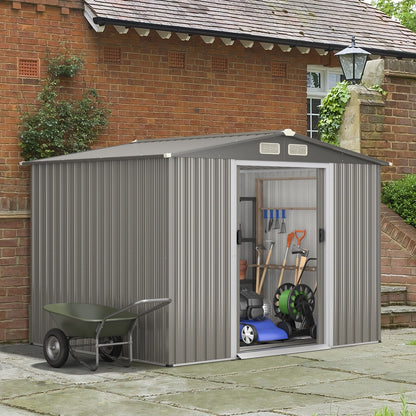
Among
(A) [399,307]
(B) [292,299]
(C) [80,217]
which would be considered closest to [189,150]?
(C) [80,217]

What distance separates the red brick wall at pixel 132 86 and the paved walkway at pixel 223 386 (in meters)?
2.15

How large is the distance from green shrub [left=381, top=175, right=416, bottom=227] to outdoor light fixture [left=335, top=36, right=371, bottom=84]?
5.92 feet

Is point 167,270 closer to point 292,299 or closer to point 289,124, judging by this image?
point 292,299

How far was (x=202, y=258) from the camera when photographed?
11453 millimetres

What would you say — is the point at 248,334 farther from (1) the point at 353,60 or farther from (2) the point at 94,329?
(1) the point at 353,60

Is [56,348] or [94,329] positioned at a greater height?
[94,329]

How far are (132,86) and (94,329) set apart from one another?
4791 millimetres

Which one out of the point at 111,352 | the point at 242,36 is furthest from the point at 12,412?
the point at 242,36

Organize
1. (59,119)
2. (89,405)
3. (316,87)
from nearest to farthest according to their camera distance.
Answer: (89,405) < (59,119) < (316,87)

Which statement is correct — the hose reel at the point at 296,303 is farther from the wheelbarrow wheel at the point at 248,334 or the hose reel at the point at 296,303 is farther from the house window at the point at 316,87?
the house window at the point at 316,87

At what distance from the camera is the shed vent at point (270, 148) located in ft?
38.9

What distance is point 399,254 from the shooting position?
15.1 meters

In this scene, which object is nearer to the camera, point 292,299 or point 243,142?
point 243,142

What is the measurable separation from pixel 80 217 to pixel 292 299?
2851 mm
